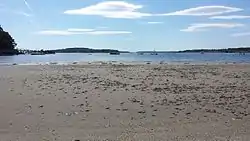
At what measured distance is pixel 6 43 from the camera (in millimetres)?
155375

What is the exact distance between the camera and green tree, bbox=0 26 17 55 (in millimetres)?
152500

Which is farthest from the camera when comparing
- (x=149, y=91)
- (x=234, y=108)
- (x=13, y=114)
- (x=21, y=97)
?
(x=149, y=91)

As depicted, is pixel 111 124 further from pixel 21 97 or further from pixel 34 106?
pixel 21 97

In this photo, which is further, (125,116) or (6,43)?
(6,43)

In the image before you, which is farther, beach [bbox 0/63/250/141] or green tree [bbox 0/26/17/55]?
green tree [bbox 0/26/17/55]

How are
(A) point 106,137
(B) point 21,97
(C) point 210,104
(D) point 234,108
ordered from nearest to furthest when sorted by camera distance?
(A) point 106,137 < (D) point 234,108 < (C) point 210,104 < (B) point 21,97

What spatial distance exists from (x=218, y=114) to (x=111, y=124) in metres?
3.53

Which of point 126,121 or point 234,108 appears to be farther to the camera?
point 234,108

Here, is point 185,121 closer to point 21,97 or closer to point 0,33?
point 21,97

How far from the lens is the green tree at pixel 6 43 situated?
152 metres

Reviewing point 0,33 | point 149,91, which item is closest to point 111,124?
point 149,91

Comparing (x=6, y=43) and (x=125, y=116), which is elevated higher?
(x=6, y=43)

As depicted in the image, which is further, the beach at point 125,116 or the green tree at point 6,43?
the green tree at point 6,43

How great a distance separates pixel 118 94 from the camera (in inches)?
680
